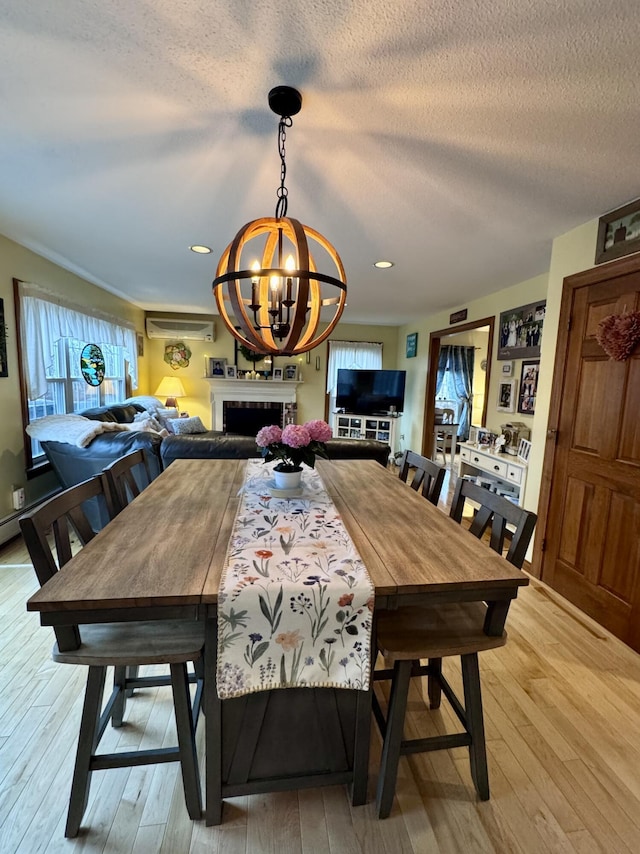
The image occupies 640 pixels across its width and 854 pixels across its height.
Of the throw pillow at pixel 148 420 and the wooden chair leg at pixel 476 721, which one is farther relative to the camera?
the throw pillow at pixel 148 420

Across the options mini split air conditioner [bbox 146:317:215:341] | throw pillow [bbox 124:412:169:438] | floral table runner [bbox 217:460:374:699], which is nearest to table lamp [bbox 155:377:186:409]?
mini split air conditioner [bbox 146:317:215:341]

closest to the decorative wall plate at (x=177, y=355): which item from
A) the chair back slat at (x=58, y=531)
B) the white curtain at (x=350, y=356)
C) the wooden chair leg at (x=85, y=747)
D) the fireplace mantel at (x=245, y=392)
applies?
the fireplace mantel at (x=245, y=392)

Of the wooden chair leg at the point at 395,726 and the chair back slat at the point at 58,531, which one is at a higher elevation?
the chair back slat at the point at 58,531

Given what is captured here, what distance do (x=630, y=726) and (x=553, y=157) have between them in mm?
2372

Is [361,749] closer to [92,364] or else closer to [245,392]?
[92,364]

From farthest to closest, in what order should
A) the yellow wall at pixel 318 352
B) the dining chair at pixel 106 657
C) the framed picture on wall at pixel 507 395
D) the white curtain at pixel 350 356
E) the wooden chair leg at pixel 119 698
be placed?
the white curtain at pixel 350 356 < the framed picture on wall at pixel 507 395 < the yellow wall at pixel 318 352 < the wooden chair leg at pixel 119 698 < the dining chair at pixel 106 657

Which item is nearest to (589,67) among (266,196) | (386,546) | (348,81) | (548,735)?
(348,81)

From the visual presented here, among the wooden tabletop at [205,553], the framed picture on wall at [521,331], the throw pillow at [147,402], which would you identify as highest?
the framed picture on wall at [521,331]

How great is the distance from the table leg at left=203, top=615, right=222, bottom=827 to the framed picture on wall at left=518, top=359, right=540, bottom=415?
3.21m

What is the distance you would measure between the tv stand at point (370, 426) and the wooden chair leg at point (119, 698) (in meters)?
4.94

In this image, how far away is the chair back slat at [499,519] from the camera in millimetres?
1286

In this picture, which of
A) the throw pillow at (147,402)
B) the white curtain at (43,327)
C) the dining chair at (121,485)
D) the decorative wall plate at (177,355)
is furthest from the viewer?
the decorative wall plate at (177,355)

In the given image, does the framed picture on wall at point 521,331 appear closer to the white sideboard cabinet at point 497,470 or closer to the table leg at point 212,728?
the white sideboard cabinet at point 497,470

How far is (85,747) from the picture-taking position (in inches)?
43.7
